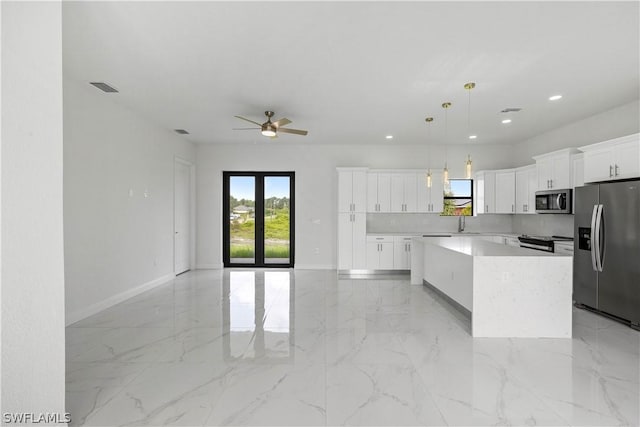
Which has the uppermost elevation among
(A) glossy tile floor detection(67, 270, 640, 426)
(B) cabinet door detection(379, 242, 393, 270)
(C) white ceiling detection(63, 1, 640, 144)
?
(C) white ceiling detection(63, 1, 640, 144)

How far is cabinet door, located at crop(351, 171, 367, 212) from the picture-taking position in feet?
22.4

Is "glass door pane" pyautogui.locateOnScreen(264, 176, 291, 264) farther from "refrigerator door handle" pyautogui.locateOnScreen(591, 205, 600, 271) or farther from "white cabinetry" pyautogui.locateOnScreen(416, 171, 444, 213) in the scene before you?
"refrigerator door handle" pyautogui.locateOnScreen(591, 205, 600, 271)

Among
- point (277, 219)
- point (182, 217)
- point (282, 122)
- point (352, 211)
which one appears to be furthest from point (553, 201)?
point (182, 217)

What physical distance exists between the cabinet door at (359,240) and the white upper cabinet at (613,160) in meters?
3.69

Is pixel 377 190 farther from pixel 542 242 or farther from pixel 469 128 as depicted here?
pixel 542 242

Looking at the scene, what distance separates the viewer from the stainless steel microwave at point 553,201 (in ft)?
16.8

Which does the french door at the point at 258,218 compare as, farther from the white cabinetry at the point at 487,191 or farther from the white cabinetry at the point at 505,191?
the white cabinetry at the point at 505,191

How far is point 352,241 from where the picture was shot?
682 cm

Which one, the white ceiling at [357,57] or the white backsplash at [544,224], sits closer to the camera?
the white ceiling at [357,57]

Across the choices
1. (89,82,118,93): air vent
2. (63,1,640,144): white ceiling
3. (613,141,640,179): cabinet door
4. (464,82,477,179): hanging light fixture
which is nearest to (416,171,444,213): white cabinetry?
(464,82,477,179): hanging light fixture

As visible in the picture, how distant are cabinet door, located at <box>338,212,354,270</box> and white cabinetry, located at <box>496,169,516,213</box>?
3086 mm

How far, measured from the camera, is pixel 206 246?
24.2 feet

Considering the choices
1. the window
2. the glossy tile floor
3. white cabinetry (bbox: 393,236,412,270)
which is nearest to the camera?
the glossy tile floor

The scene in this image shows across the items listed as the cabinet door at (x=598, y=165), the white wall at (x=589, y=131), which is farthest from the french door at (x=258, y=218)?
the cabinet door at (x=598, y=165)
